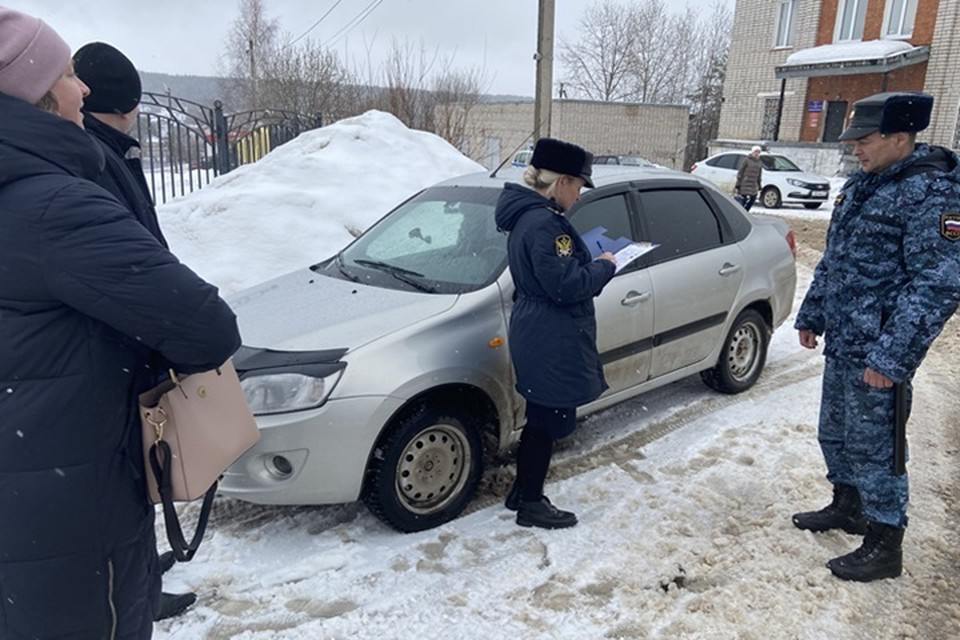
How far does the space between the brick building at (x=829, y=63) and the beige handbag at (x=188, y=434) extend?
84.2ft

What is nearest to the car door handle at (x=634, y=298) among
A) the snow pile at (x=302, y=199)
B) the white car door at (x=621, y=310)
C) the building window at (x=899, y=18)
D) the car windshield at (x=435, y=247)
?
the white car door at (x=621, y=310)

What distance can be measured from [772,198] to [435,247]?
55.1 ft

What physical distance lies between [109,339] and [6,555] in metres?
0.53

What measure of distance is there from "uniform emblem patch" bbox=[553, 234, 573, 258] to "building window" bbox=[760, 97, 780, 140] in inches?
1126

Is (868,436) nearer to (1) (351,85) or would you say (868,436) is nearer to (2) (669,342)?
(2) (669,342)

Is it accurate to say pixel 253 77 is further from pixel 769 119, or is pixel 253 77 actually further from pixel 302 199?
pixel 302 199

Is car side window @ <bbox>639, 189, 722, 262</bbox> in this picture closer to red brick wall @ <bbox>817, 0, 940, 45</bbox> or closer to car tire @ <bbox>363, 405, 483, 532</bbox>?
car tire @ <bbox>363, 405, 483, 532</bbox>

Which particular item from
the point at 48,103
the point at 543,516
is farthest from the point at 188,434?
the point at 543,516

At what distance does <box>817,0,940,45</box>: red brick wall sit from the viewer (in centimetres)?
2359

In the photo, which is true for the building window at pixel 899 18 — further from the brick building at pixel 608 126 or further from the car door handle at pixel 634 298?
the car door handle at pixel 634 298

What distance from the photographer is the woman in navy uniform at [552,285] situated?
9.77 ft

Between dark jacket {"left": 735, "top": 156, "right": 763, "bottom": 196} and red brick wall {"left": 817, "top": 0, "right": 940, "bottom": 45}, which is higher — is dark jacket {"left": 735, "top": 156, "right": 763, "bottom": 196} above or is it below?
below

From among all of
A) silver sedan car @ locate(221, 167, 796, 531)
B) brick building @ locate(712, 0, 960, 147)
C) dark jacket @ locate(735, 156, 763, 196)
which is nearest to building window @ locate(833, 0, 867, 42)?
brick building @ locate(712, 0, 960, 147)

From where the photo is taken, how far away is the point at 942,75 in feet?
76.5
